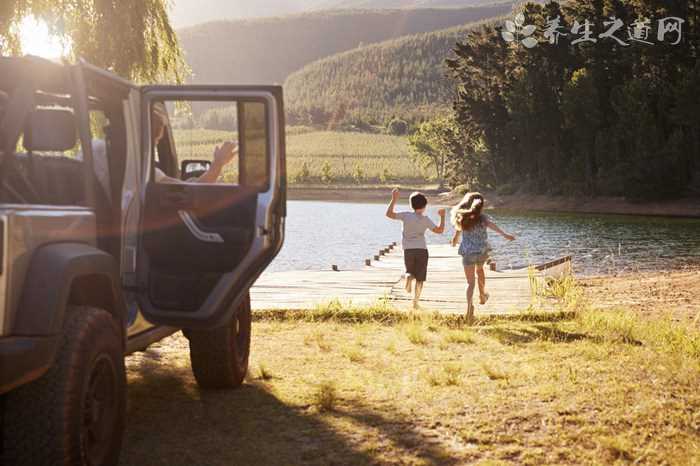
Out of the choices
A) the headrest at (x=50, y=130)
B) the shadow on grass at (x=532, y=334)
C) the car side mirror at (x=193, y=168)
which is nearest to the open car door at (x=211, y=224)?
the headrest at (x=50, y=130)

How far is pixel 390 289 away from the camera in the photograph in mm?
13328

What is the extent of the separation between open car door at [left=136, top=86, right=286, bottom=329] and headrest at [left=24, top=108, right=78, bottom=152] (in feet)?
4.05

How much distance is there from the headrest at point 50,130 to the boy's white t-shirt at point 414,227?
23.8ft

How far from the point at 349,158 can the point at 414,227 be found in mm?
144948

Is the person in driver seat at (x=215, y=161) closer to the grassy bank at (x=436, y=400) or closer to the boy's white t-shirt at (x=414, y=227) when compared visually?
the grassy bank at (x=436, y=400)

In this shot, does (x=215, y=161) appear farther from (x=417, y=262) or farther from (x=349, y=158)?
(x=349, y=158)

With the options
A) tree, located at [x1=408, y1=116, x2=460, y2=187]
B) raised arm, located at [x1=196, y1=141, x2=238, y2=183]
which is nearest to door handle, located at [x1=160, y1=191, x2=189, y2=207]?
raised arm, located at [x1=196, y1=141, x2=238, y2=183]

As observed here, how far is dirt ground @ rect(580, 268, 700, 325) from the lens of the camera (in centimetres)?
1163

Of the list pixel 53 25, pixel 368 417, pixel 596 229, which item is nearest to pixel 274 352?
pixel 368 417

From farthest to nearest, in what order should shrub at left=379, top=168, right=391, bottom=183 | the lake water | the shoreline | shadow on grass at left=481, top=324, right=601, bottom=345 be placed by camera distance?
shrub at left=379, top=168, right=391, bottom=183 → the shoreline → the lake water → shadow on grass at left=481, top=324, right=601, bottom=345

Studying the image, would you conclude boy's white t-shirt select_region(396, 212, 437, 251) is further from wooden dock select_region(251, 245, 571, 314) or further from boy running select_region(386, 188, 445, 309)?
wooden dock select_region(251, 245, 571, 314)

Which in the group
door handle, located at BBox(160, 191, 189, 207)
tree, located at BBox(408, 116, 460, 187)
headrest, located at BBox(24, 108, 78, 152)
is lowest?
door handle, located at BBox(160, 191, 189, 207)

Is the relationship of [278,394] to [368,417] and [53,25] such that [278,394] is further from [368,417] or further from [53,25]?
[53,25]

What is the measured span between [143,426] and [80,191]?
1629 millimetres
